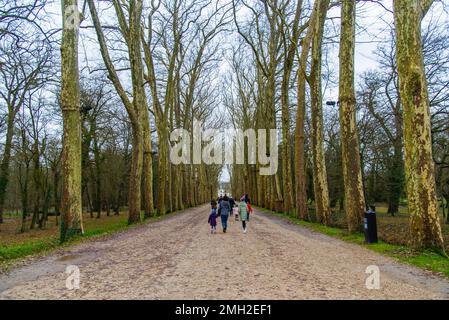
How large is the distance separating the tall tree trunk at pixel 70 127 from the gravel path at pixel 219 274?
5.91 ft

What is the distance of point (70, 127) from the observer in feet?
39.8

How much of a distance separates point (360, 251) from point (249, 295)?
5663 millimetres

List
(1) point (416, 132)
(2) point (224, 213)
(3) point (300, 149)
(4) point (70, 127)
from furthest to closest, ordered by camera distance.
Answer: (3) point (300, 149)
(2) point (224, 213)
(4) point (70, 127)
(1) point (416, 132)

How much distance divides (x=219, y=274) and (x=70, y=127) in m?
8.00

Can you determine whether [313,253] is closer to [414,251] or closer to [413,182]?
[414,251]

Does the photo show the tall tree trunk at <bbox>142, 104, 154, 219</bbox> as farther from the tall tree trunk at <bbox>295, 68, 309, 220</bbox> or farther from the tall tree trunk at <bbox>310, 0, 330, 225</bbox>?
the tall tree trunk at <bbox>310, 0, 330, 225</bbox>

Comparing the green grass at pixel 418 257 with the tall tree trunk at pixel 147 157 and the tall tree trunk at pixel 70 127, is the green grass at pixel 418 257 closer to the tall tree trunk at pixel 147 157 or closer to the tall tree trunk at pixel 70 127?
the tall tree trunk at pixel 70 127

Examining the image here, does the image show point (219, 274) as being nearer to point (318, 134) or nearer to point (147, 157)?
point (318, 134)

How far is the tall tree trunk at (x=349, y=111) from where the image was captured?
12.8 meters

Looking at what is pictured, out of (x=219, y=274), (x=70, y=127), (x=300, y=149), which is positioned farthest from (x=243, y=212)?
(x=219, y=274)

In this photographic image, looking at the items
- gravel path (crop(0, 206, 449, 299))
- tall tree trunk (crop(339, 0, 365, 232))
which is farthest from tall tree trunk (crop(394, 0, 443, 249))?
tall tree trunk (crop(339, 0, 365, 232))

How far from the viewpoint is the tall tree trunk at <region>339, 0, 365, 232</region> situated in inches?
505

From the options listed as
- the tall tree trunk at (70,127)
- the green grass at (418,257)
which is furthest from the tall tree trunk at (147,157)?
the green grass at (418,257)
